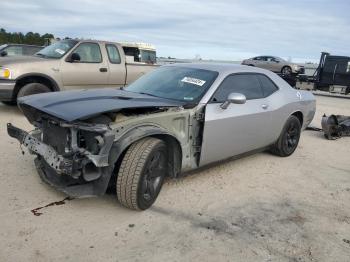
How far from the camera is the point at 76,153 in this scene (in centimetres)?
363

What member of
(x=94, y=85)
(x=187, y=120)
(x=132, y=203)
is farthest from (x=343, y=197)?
(x=94, y=85)

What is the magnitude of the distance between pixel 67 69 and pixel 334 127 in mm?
6019

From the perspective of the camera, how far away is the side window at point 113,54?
9.75m

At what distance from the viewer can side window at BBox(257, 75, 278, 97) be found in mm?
5902

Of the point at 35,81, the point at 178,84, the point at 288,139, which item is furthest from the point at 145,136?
the point at 35,81

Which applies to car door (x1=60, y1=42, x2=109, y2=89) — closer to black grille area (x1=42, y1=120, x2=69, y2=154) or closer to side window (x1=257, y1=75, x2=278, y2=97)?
side window (x1=257, y1=75, x2=278, y2=97)

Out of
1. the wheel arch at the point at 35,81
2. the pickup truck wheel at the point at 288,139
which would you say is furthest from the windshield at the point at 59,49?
the pickup truck wheel at the point at 288,139

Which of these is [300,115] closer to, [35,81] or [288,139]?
[288,139]

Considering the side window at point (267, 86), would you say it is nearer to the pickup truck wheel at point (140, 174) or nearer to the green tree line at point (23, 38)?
the pickup truck wheel at point (140, 174)

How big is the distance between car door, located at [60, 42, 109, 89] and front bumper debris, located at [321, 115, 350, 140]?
5144mm

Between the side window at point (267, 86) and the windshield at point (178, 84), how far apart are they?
1098mm

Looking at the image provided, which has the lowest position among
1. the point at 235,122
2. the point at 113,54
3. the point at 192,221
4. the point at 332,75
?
the point at 192,221

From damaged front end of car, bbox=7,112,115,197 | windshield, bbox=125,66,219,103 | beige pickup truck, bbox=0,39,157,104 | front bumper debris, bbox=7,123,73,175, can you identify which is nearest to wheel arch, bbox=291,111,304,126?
windshield, bbox=125,66,219,103

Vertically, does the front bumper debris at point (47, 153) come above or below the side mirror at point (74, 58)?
below
